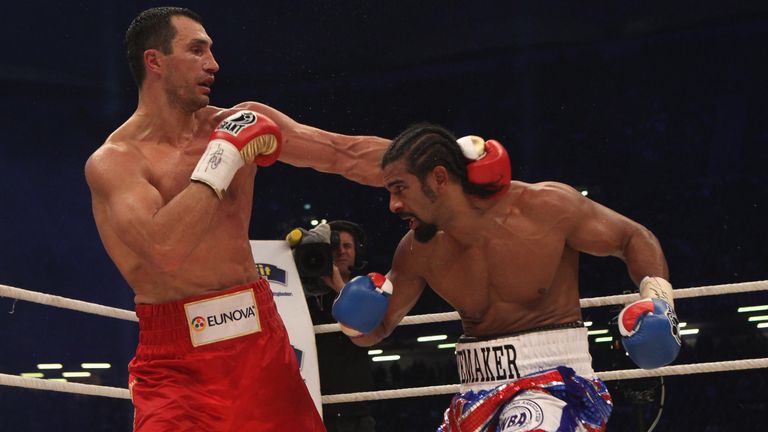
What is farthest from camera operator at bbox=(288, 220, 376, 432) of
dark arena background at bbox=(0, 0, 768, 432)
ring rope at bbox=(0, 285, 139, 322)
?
dark arena background at bbox=(0, 0, 768, 432)

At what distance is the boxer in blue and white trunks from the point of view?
6.55ft

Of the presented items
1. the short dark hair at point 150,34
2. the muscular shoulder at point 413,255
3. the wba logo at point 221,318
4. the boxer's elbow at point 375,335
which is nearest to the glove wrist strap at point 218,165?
the wba logo at point 221,318

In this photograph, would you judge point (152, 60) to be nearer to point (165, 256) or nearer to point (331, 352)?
point (165, 256)

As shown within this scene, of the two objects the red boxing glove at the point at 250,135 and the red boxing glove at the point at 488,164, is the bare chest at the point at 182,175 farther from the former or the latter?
the red boxing glove at the point at 488,164

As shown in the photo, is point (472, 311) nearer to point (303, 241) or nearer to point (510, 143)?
point (303, 241)

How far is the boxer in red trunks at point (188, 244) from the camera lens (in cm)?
188

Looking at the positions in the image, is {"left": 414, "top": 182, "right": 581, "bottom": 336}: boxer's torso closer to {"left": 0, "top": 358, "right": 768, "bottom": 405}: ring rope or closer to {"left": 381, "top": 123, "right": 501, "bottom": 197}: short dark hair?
{"left": 381, "top": 123, "right": 501, "bottom": 197}: short dark hair

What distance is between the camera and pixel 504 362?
6.60 ft

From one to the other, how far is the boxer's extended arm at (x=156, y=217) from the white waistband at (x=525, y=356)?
68 centimetres

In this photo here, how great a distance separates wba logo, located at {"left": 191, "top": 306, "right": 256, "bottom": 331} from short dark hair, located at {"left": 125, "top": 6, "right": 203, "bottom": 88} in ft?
2.08

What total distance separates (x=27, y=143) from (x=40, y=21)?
110 centimetres

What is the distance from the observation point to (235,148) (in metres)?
1.91

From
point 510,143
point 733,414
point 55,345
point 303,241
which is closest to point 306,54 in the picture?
point 510,143

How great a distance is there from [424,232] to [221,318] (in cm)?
51
